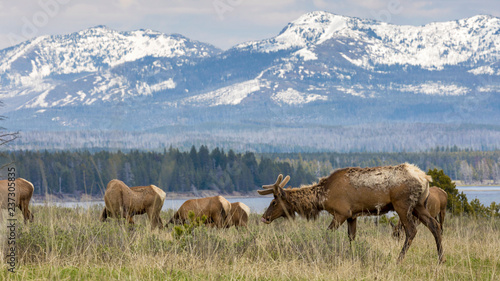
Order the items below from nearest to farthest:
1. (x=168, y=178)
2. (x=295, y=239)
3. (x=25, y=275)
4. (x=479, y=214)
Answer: (x=25, y=275), (x=295, y=239), (x=479, y=214), (x=168, y=178)

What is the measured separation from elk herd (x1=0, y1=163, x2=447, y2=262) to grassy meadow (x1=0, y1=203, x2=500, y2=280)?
0.84 m

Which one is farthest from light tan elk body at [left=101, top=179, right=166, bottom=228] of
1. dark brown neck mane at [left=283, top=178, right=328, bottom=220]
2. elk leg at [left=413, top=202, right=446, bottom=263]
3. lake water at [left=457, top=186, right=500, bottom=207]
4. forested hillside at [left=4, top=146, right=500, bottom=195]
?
forested hillside at [left=4, top=146, right=500, bottom=195]

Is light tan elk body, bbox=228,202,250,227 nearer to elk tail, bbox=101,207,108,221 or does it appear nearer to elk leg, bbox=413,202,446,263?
elk tail, bbox=101,207,108,221

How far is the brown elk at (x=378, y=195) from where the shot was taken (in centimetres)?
1234

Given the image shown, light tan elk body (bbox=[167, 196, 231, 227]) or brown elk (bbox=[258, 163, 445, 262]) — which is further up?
brown elk (bbox=[258, 163, 445, 262])

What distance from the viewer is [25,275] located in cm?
935

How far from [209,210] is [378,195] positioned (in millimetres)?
5500

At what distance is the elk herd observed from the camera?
1237cm

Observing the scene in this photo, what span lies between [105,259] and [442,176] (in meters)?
18.3

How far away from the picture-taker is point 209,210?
16.9m

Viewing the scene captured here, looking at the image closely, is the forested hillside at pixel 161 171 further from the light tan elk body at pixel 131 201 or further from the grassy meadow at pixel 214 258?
the grassy meadow at pixel 214 258

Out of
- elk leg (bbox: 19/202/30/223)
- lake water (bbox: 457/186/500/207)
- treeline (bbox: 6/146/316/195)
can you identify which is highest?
elk leg (bbox: 19/202/30/223)

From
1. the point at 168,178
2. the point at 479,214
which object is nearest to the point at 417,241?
the point at 479,214

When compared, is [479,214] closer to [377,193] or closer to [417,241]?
[417,241]
